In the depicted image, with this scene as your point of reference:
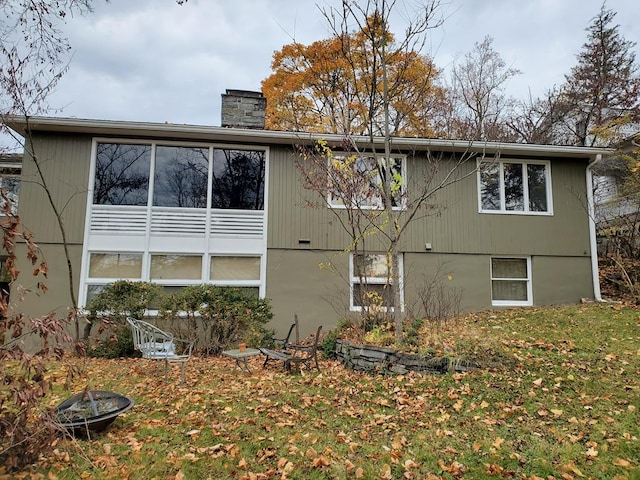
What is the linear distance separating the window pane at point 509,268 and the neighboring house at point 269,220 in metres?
0.03

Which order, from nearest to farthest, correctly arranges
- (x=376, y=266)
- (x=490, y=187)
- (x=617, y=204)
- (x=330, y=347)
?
1. (x=330, y=347)
2. (x=376, y=266)
3. (x=490, y=187)
4. (x=617, y=204)

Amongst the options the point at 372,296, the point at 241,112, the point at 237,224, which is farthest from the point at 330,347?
the point at 241,112

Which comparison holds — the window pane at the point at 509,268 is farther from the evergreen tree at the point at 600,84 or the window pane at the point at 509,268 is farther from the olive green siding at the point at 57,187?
the olive green siding at the point at 57,187

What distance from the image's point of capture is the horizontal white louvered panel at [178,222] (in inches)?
377

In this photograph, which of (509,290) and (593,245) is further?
(593,245)

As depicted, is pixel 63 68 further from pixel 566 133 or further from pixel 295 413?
pixel 566 133

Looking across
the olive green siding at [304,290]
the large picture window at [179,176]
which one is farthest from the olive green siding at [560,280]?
the large picture window at [179,176]

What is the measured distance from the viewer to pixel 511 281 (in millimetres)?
10672

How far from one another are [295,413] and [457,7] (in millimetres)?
7514

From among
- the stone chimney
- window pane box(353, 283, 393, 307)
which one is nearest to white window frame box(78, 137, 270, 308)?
the stone chimney

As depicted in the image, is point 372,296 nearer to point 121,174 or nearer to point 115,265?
point 115,265

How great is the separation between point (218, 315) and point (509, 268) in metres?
7.67

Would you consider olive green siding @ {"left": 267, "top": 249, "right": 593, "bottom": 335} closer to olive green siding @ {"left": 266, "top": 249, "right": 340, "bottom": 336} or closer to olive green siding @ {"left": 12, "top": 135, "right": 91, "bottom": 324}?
olive green siding @ {"left": 266, "top": 249, "right": 340, "bottom": 336}

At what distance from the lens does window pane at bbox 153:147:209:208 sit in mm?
9766
